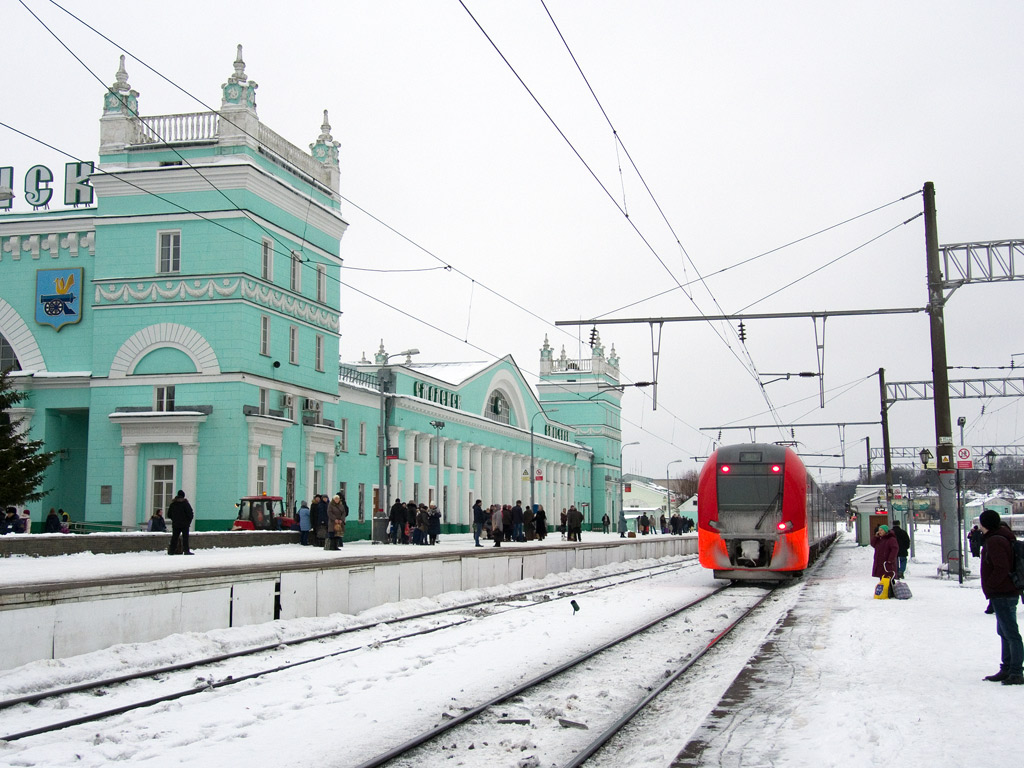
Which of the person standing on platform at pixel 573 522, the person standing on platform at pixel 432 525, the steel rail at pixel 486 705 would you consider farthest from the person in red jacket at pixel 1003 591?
the person standing on platform at pixel 573 522

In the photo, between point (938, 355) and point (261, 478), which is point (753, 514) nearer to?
point (938, 355)

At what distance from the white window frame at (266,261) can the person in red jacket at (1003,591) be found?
34580 millimetres

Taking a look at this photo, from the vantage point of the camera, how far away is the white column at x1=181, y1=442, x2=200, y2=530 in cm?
3906

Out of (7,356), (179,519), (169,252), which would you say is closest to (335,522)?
(179,519)

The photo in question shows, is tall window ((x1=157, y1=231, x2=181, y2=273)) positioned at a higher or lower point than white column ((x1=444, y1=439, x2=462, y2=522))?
higher

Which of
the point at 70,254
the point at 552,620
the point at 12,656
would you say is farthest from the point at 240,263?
the point at 12,656

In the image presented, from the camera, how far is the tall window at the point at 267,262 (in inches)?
1636

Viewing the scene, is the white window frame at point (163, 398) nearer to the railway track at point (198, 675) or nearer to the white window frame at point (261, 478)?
the white window frame at point (261, 478)

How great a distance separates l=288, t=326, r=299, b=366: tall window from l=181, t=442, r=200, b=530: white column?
19.2ft

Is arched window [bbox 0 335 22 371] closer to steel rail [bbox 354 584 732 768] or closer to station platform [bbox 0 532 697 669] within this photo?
station platform [bbox 0 532 697 669]

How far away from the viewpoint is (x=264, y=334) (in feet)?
137

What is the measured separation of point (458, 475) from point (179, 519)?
41897mm

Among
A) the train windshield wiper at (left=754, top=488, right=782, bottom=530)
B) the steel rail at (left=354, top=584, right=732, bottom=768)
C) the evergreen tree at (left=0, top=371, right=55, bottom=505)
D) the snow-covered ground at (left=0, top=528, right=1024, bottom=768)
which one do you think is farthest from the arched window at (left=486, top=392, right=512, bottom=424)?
the steel rail at (left=354, top=584, right=732, bottom=768)

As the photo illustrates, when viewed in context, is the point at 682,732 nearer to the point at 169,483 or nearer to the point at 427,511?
the point at 427,511
